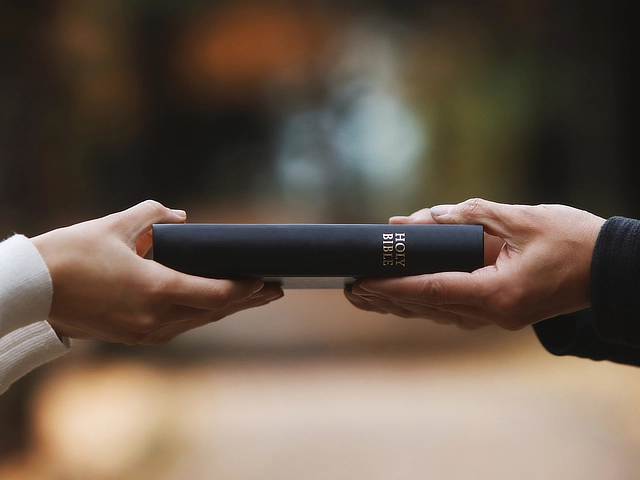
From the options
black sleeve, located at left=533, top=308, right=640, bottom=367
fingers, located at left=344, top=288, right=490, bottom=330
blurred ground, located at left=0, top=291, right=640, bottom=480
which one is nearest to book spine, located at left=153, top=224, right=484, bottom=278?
fingers, located at left=344, top=288, right=490, bottom=330

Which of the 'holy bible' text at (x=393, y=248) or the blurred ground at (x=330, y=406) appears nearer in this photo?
the 'holy bible' text at (x=393, y=248)

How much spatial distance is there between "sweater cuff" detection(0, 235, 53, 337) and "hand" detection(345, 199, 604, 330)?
0.25m

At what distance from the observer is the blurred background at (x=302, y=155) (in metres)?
1.09

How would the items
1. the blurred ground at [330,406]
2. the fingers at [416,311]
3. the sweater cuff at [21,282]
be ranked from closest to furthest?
1. the sweater cuff at [21,282]
2. the fingers at [416,311]
3. the blurred ground at [330,406]

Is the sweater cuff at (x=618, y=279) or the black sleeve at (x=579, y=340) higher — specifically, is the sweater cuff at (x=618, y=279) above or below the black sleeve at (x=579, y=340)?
above

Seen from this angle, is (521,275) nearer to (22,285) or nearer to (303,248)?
(303,248)

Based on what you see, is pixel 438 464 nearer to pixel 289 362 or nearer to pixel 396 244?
pixel 289 362

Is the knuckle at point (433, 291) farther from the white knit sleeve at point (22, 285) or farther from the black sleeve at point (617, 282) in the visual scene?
the white knit sleeve at point (22, 285)

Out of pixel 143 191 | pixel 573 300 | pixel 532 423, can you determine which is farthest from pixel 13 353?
pixel 532 423

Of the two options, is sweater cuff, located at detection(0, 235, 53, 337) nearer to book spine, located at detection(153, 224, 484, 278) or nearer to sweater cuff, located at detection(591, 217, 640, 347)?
book spine, located at detection(153, 224, 484, 278)

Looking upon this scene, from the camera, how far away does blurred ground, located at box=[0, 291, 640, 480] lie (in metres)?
1.00

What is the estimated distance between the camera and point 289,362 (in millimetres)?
1194

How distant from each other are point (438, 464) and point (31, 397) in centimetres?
83

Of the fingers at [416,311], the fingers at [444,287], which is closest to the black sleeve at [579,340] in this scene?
the fingers at [416,311]
